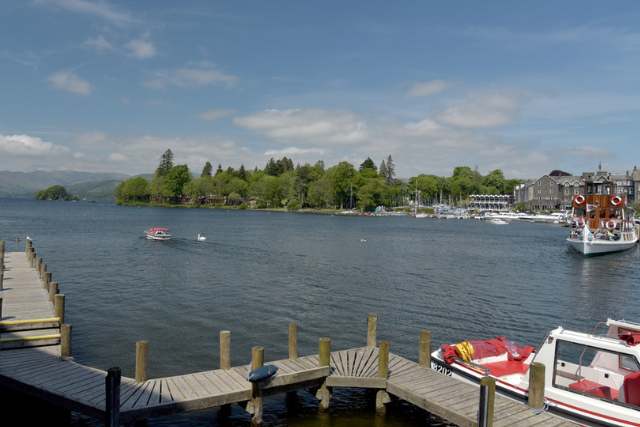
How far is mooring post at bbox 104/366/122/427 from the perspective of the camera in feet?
30.2

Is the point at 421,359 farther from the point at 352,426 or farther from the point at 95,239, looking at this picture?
the point at 95,239

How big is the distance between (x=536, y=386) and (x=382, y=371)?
3.93 metres

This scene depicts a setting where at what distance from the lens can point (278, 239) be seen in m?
66.5

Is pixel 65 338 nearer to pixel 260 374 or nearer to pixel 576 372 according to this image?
pixel 260 374

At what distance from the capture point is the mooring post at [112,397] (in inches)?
363

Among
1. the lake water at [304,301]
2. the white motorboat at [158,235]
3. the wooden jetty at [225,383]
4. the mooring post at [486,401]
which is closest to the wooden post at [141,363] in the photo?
the wooden jetty at [225,383]

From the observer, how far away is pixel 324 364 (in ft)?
40.9

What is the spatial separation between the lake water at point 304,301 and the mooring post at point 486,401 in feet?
11.1

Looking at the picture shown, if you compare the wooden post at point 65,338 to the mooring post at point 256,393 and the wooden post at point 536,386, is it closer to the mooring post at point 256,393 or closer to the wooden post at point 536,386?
the mooring post at point 256,393

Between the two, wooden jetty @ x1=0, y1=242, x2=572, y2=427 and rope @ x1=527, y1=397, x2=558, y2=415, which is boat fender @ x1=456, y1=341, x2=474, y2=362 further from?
rope @ x1=527, y1=397, x2=558, y2=415

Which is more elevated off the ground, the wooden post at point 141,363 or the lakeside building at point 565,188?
the lakeside building at point 565,188

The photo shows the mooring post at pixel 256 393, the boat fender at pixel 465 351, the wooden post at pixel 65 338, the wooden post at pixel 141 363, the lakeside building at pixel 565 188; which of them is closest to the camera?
the mooring post at pixel 256 393

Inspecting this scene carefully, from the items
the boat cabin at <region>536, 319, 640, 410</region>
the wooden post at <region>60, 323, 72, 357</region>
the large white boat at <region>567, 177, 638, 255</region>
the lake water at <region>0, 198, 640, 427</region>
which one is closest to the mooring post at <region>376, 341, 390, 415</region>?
the lake water at <region>0, 198, 640, 427</region>

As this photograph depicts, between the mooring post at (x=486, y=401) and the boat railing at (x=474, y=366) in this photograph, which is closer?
the mooring post at (x=486, y=401)
